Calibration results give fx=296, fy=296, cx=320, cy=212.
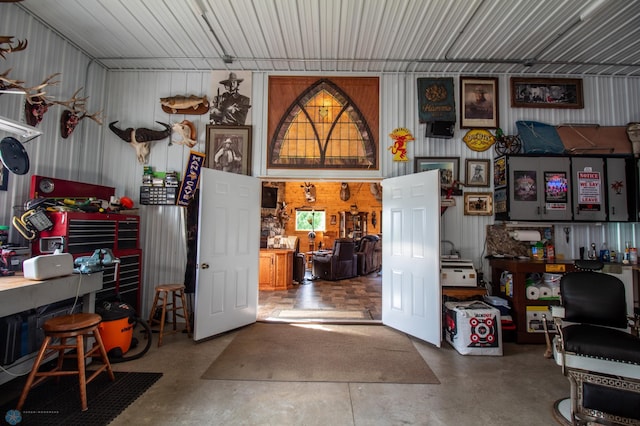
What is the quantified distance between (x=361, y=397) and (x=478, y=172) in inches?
142

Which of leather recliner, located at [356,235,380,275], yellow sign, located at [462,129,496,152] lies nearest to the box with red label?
yellow sign, located at [462,129,496,152]

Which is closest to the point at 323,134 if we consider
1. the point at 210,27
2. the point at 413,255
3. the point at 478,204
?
the point at 210,27

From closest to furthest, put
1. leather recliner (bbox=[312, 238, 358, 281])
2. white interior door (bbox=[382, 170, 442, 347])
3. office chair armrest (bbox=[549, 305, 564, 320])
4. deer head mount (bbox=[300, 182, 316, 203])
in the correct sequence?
office chair armrest (bbox=[549, 305, 564, 320]) < white interior door (bbox=[382, 170, 442, 347]) < leather recliner (bbox=[312, 238, 358, 281]) < deer head mount (bbox=[300, 182, 316, 203])

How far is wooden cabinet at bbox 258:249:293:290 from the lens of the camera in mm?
7211

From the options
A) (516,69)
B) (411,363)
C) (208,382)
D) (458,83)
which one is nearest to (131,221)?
(208,382)

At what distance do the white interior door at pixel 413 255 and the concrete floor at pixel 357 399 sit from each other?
26.8 inches

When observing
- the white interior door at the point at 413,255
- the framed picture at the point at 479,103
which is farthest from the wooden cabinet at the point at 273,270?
the framed picture at the point at 479,103

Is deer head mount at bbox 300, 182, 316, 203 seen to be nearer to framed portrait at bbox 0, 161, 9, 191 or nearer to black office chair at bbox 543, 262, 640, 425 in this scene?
framed portrait at bbox 0, 161, 9, 191

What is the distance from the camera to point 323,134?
4.73 metres

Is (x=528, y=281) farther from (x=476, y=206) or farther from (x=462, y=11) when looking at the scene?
(x=462, y=11)

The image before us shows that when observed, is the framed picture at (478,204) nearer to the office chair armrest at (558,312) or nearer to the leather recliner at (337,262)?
the office chair armrest at (558,312)

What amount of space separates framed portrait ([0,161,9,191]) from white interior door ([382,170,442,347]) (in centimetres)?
458

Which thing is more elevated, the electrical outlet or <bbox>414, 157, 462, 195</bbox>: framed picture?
<bbox>414, 157, 462, 195</bbox>: framed picture

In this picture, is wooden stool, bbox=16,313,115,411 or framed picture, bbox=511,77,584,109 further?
framed picture, bbox=511,77,584,109
